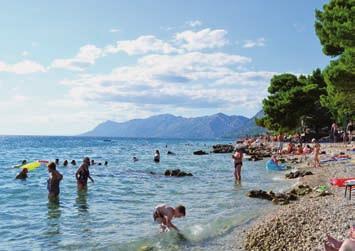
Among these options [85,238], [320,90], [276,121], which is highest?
[320,90]

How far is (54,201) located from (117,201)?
235 centimetres

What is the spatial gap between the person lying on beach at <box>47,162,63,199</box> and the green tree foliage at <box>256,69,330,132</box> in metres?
41.2

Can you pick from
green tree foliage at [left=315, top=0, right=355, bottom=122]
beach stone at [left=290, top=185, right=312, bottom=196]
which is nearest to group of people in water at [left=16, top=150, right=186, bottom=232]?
beach stone at [left=290, top=185, right=312, bottom=196]

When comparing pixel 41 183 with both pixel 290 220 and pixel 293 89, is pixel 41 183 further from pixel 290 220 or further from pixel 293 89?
pixel 293 89

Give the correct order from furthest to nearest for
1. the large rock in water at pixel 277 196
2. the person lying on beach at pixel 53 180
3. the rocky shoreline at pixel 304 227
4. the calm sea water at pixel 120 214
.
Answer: the person lying on beach at pixel 53 180 → the large rock in water at pixel 277 196 → the calm sea water at pixel 120 214 → the rocky shoreline at pixel 304 227

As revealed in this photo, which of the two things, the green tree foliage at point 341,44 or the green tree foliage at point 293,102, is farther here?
the green tree foliage at point 293,102

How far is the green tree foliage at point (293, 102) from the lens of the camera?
53.1 meters

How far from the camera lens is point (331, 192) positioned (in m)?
14.5

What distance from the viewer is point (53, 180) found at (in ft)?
49.8

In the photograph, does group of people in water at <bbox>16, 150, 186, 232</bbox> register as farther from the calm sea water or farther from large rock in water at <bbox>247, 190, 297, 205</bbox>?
large rock in water at <bbox>247, 190, 297, 205</bbox>

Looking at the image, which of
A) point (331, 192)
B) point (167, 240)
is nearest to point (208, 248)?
point (167, 240)

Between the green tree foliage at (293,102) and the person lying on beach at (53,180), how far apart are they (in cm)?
4117

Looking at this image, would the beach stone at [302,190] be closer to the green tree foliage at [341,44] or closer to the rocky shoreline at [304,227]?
the rocky shoreline at [304,227]

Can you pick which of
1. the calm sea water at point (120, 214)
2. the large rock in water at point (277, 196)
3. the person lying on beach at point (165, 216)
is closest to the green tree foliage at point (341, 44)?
the calm sea water at point (120, 214)
